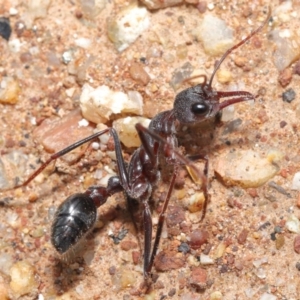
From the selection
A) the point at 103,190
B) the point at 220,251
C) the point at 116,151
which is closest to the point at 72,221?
the point at 103,190

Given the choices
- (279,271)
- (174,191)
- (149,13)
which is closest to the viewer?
(279,271)

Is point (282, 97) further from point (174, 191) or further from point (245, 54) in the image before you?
point (174, 191)

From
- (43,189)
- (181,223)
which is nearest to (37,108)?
(43,189)

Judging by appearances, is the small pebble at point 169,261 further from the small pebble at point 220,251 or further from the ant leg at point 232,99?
the ant leg at point 232,99

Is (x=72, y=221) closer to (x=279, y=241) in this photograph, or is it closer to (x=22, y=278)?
(x=22, y=278)

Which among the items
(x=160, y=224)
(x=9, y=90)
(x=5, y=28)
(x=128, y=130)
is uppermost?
(x=5, y=28)

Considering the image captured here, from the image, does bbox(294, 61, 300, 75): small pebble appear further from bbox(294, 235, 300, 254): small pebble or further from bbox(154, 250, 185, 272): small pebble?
bbox(154, 250, 185, 272): small pebble

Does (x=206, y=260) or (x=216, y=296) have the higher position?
(x=206, y=260)
